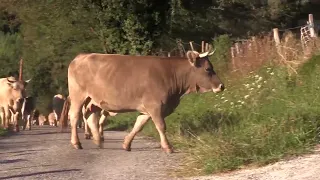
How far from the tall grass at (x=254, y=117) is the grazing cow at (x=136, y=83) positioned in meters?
0.81

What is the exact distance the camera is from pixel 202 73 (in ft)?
49.0

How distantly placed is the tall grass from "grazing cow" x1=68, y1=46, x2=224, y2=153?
31.8 inches

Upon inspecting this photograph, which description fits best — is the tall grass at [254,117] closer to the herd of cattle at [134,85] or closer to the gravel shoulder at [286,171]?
the gravel shoulder at [286,171]

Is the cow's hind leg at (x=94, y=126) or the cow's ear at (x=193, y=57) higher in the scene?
the cow's ear at (x=193, y=57)

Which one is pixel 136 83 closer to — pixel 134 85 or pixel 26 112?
pixel 134 85

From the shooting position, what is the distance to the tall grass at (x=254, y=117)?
1098 cm

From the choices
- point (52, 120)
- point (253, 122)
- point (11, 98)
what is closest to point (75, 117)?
point (253, 122)

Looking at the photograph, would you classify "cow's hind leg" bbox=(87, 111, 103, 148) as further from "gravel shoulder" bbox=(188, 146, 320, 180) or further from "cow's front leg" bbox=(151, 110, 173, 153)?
"gravel shoulder" bbox=(188, 146, 320, 180)

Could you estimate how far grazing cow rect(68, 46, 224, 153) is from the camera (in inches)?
561

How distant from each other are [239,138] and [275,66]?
7524 mm

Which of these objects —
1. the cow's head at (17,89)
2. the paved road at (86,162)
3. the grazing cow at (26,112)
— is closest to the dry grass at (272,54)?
the paved road at (86,162)

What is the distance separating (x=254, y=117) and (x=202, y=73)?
2.03 meters

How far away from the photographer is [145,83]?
1427cm

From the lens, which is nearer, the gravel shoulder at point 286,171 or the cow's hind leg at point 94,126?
the gravel shoulder at point 286,171
